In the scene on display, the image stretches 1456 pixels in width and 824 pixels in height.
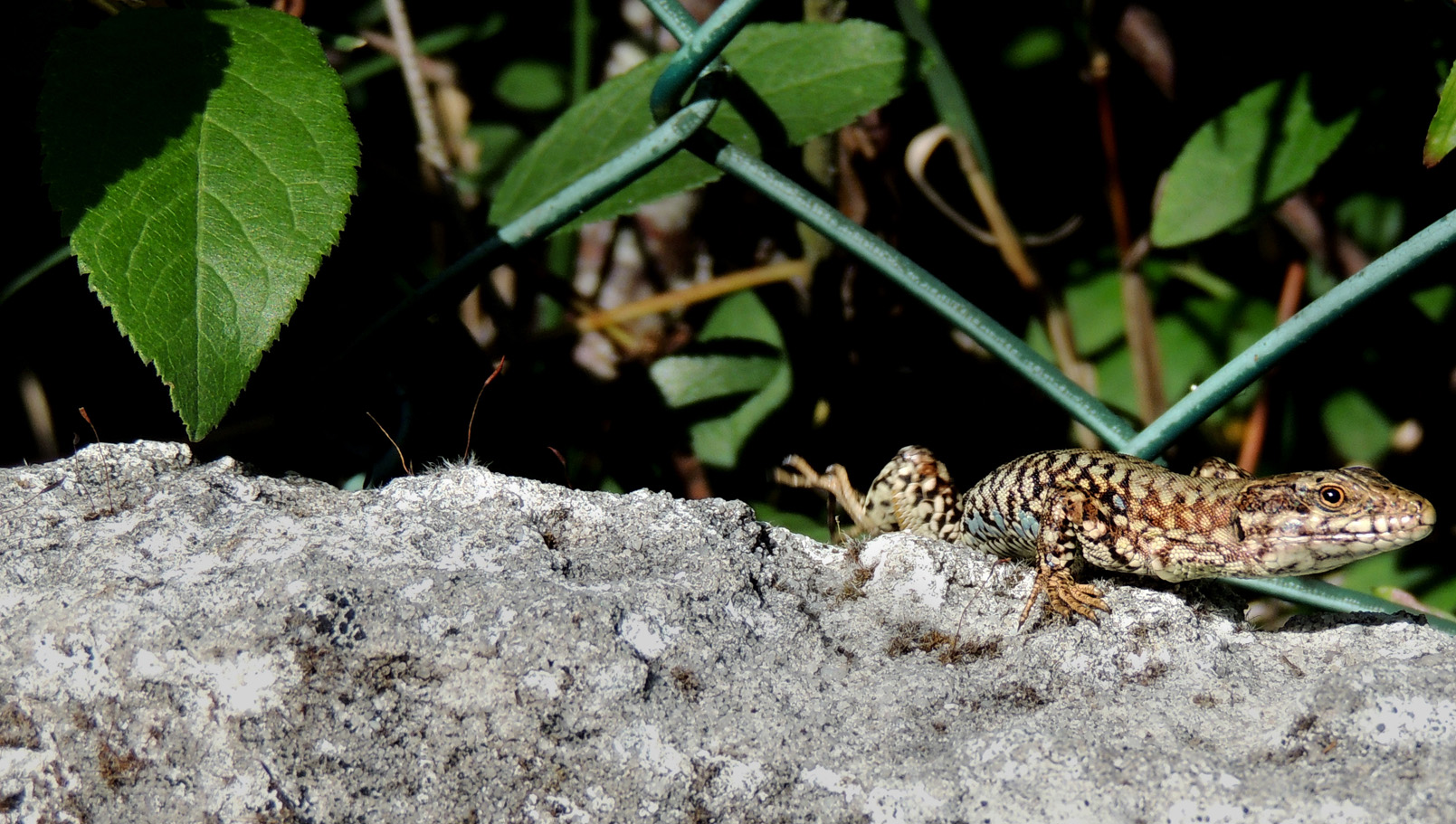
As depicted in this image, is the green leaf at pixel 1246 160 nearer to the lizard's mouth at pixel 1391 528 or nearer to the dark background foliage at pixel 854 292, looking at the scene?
the dark background foliage at pixel 854 292

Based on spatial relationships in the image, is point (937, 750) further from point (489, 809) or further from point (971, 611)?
point (489, 809)

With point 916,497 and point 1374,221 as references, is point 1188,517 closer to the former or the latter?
point 916,497

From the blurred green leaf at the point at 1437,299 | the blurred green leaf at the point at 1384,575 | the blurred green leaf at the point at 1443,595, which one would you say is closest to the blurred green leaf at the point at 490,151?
the blurred green leaf at the point at 1437,299

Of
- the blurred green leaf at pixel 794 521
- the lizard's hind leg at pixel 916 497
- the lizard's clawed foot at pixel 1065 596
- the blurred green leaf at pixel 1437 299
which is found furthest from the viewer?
the blurred green leaf at pixel 1437 299

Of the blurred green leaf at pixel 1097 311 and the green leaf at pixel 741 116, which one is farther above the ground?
the green leaf at pixel 741 116

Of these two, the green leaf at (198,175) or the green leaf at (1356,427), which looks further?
the green leaf at (1356,427)

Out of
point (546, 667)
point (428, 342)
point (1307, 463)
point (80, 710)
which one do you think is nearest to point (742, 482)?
point (428, 342)
